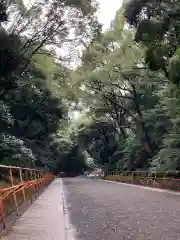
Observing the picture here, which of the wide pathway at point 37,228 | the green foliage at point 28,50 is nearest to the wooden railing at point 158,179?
the green foliage at point 28,50

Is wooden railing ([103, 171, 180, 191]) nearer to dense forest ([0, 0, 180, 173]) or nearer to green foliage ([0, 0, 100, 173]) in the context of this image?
dense forest ([0, 0, 180, 173])

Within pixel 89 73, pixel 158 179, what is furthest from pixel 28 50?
pixel 89 73

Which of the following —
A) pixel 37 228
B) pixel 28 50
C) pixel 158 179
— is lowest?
pixel 158 179

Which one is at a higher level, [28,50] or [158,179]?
[28,50]

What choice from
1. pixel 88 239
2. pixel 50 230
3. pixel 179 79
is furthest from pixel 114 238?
pixel 179 79

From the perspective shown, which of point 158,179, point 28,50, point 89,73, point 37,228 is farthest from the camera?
point 89,73

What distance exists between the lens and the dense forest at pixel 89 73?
64.5 feet

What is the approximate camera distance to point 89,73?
35.4m

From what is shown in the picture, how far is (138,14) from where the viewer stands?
21.6 m

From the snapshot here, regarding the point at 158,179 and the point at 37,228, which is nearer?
the point at 37,228

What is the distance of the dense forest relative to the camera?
64.5ft

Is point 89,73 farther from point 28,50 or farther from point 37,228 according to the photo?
point 37,228

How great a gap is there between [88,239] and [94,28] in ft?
52.4

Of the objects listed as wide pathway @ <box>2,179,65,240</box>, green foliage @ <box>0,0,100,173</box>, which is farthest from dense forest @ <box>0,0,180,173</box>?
wide pathway @ <box>2,179,65,240</box>
